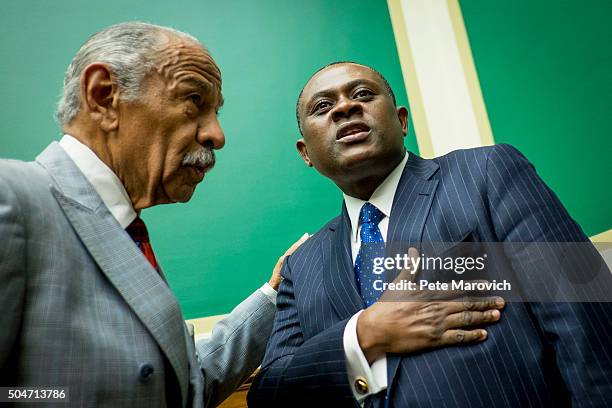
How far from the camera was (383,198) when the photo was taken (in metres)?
1.08

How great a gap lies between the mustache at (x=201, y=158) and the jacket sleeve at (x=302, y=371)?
417 millimetres

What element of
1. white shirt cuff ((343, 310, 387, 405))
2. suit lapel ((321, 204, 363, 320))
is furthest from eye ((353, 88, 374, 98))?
white shirt cuff ((343, 310, 387, 405))

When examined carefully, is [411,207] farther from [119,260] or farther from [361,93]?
[119,260]

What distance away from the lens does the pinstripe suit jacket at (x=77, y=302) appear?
2.07ft

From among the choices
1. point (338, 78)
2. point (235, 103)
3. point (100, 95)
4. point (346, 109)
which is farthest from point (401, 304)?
point (235, 103)

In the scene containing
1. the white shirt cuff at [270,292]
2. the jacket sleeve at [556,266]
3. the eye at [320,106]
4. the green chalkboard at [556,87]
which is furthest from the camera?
the green chalkboard at [556,87]

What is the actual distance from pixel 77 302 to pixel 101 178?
258 mm

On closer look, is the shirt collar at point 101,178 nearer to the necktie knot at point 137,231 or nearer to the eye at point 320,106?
the necktie knot at point 137,231

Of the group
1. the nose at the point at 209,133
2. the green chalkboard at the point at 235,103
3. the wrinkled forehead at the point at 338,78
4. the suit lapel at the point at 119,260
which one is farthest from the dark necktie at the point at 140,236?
the green chalkboard at the point at 235,103

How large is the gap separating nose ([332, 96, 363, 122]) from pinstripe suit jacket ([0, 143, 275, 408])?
586 millimetres

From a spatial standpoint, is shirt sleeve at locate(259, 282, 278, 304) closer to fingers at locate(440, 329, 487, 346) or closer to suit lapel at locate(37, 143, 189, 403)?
suit lapel at locate(37, 143, 189, 403)

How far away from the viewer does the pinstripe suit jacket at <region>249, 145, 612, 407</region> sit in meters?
0.75

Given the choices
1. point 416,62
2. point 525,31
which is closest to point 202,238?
point 416,62

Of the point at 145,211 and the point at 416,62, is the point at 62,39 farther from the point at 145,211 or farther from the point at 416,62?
the point at 416,62
